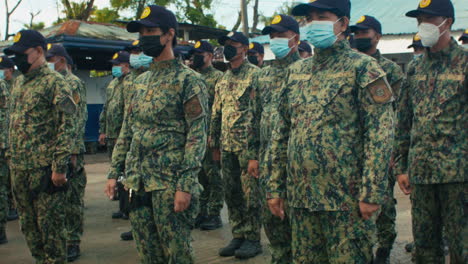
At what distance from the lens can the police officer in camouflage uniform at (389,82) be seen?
4.90 metres

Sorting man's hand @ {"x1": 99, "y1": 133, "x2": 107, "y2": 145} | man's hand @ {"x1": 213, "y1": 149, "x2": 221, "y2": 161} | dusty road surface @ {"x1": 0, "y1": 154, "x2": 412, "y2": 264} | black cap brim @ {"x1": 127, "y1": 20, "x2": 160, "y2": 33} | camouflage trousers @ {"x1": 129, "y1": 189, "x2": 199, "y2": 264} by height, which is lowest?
dusty road surface @ {"x1": 0, "y1": 154, "x2": 412, "y2": 264}

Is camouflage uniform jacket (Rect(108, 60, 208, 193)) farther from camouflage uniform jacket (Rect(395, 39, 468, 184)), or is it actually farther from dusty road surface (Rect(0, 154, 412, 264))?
dusty road surface (Rect(0, 154, 412, 264))

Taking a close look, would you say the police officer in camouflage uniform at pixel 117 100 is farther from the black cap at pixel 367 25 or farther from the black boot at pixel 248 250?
the black cap at pixel 367 25

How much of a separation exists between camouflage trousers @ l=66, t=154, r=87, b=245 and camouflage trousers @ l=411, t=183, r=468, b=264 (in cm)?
364

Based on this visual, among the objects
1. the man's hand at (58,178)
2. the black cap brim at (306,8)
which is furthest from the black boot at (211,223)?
the black cap brim at (306,8)

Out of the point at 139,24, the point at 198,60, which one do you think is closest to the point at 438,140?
the point at 139,24

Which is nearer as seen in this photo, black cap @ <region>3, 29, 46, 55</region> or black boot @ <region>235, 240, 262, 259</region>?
black cap @ <region>3, 29, 46, 55</region>

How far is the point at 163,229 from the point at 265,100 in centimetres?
199

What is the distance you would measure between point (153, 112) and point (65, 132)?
1261 mm

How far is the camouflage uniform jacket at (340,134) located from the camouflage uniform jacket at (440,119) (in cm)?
109

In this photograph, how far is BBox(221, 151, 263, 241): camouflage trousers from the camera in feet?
17.9

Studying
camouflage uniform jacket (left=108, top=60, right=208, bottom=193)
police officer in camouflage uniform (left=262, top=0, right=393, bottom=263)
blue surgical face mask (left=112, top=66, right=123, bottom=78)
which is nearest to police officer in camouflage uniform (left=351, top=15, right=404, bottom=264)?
police officer in camouflage uniform (left=262, top=0, right=393, bottom=263)

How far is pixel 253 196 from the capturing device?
17.9ft

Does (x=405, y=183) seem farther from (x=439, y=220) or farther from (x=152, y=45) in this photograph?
(x=152, y=45)
